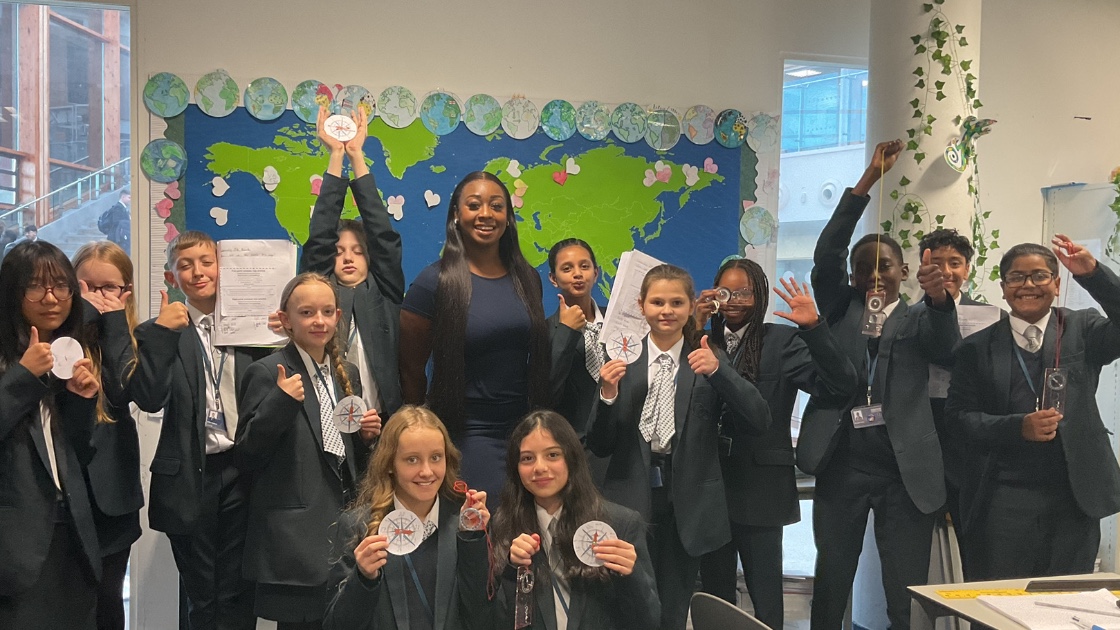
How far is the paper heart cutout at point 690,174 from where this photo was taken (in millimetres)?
4629

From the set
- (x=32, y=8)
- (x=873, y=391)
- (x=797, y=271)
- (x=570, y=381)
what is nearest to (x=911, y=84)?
(x=797, y=271)

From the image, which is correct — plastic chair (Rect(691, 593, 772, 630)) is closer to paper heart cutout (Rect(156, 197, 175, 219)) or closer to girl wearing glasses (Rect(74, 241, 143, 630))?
girl wearing glasses (Rect(74, 241, 143, 630))

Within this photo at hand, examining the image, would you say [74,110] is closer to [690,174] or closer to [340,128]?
[340,128]

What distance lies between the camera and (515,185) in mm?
4367

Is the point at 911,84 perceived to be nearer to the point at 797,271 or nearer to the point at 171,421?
the point at 797,271

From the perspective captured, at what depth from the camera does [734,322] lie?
10.9 feet

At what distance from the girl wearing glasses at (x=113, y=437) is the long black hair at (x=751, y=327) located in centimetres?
195

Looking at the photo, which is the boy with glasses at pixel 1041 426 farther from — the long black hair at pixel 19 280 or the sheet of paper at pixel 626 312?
the long black hair at pixel 19 280

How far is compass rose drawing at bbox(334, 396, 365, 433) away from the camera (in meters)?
2.69

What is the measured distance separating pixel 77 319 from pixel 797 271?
140 inches

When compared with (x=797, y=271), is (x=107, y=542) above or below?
below

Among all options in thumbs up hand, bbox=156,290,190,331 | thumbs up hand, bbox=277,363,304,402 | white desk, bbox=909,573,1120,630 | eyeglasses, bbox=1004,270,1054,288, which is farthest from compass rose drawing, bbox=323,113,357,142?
eyeglasses, bbox=1004,270,1054,288

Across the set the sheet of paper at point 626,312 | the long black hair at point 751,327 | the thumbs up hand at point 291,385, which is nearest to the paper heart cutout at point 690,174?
the long black hair at point 751,327

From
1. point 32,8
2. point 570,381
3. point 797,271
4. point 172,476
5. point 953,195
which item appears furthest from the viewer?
point 797,271
